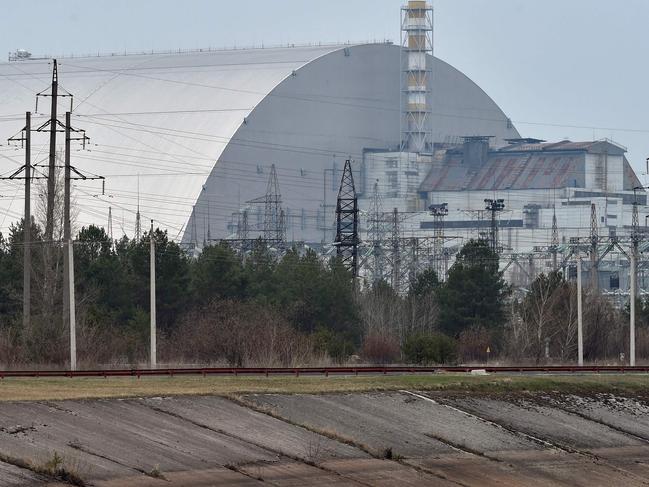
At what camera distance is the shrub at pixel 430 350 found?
51906 millimetres

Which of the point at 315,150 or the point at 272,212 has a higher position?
the point at 315,150

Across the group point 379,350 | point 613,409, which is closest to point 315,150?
point 379,350

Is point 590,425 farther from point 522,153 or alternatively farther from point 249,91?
point 522,153

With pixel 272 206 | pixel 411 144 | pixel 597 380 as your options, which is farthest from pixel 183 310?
pixel 411 144

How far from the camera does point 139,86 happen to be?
11694cm

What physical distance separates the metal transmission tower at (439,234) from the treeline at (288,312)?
3179 centimetres

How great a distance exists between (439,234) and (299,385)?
79.7 meters

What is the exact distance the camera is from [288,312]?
60.2 metres

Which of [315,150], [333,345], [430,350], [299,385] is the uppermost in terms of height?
[315,150]

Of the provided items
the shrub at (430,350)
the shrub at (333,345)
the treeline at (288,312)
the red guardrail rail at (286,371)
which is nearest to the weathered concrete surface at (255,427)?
the red guardrail rail at (286,371)

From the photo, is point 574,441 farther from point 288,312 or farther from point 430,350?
Result: point 288,312

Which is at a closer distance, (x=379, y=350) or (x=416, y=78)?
(x=379, y=350)

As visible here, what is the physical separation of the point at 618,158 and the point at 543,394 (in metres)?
104

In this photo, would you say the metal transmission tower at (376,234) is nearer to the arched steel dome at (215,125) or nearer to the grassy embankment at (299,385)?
the arched steel dome at (215,125)
